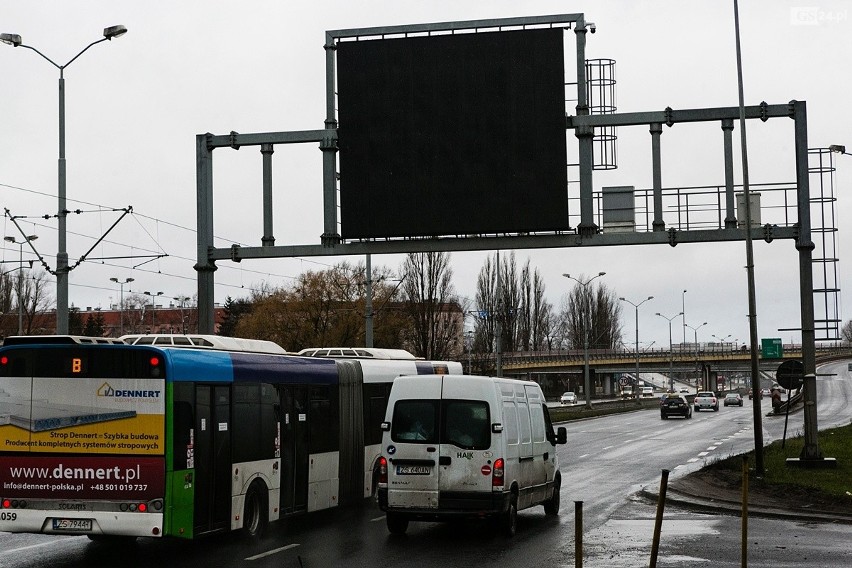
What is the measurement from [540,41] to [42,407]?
51.4ft

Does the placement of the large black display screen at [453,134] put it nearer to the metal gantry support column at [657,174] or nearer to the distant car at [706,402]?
the metal gantry support column at [657,174]

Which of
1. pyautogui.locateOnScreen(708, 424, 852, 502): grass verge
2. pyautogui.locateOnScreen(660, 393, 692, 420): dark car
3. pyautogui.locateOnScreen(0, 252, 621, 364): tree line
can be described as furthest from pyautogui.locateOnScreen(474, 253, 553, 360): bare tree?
pyautogui.locateOnScreen(708, 424, 852, 502): grass verge

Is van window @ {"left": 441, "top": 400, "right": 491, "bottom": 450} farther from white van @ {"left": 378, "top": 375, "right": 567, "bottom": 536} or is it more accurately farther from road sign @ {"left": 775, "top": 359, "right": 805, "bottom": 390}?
road sign @ {"left": 775, "top": 359, "right": 805, "bottom": 390}

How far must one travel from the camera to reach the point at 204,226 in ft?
91.2

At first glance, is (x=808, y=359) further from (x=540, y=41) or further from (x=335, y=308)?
(x=335, y=308)

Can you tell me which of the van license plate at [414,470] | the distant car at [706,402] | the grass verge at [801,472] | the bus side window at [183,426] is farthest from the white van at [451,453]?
the distant car at [706,402]

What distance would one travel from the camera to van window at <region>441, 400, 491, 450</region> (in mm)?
16000

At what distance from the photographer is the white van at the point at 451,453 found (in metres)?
15.9

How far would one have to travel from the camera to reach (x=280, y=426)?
55.2 feet

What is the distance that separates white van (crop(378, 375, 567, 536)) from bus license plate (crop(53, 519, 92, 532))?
444 centimetres

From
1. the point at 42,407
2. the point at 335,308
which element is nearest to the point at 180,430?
the point at 42,407

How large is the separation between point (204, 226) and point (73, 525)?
49.7 feet

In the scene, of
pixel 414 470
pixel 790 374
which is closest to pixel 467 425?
pixel 414 470

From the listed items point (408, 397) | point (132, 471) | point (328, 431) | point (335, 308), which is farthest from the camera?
point (335, 308)
